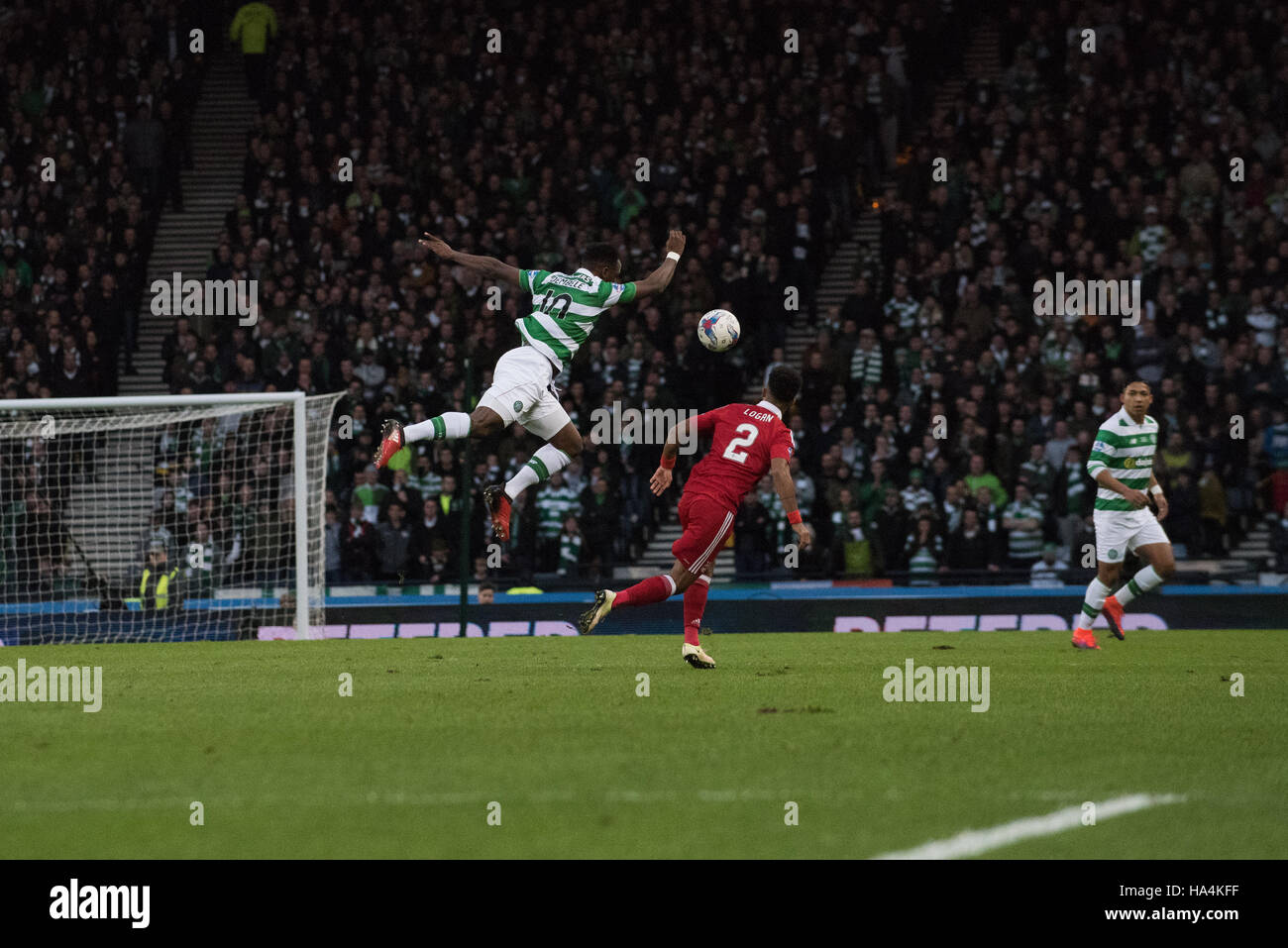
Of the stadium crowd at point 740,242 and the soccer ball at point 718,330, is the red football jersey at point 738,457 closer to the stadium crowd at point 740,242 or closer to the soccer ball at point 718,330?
the soccer ball at point 718,330

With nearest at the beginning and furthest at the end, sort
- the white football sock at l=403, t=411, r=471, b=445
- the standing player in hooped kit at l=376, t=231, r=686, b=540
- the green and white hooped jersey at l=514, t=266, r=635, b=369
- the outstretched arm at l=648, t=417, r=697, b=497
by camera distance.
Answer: the outstretched arm at l=648, t=417, r=697, b=497 → the white football sock at l=403, t=411, r=471, b=445 → the standing player in hooped kit at l=376, t=231, r=686, b=540 → the green and white hooped jersey at l=514, t=266, r=635, b=369

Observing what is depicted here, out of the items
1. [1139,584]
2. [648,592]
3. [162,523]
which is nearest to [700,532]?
[648,592]

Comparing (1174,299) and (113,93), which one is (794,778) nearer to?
(1174,299)

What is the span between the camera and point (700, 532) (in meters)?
11.9

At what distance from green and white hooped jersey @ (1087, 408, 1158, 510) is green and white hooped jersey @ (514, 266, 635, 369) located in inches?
190

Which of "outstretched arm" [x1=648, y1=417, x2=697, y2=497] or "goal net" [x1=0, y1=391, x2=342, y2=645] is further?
"goal net" [x1=0, y1=391, x2=342, y2=645]

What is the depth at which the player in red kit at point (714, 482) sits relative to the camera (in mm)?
11828

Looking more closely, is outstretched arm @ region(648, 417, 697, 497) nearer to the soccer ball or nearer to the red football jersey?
the red football jersey

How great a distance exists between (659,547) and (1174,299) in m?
7.69

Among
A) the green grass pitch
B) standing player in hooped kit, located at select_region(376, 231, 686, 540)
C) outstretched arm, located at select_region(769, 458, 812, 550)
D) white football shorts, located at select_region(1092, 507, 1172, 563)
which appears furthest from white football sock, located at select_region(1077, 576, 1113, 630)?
standing player in hooped kit, located at select_region(376, 231, 686, 540)

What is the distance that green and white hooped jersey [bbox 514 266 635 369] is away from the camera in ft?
42.5

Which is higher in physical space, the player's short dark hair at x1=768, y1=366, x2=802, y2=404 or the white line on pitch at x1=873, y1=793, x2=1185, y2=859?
the player's short dark hair at x1=768, y1=366, x2=802, y2=404

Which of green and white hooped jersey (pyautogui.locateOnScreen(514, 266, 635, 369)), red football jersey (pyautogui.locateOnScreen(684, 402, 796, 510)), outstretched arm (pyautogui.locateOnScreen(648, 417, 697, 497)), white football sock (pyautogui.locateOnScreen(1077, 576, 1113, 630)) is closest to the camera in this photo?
outstretched arm (pyautogui.locateOnScreen(648, 417, 697, 497))

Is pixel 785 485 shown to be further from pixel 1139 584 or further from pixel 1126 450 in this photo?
pixel 1139 584
